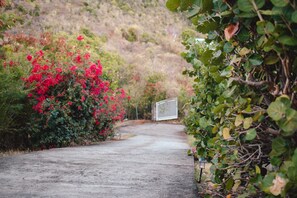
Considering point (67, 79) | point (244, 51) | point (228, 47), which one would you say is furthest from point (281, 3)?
point (67, 79)

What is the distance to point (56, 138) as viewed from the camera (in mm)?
9242

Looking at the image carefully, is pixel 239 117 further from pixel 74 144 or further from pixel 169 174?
pixel 74 144

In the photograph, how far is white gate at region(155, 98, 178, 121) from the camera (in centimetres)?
2600

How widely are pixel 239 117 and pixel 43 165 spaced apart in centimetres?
393

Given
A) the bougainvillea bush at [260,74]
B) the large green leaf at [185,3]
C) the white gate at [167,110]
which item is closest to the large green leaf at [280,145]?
the bougainvillea bush at [260,74]

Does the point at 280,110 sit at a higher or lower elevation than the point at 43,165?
higher

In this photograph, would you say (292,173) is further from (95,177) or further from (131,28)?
(131,28)

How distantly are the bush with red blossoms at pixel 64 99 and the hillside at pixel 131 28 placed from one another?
12831 mm

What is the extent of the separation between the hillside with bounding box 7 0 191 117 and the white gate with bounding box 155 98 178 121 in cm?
82

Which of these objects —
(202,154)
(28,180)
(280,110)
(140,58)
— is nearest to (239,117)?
(280,110)

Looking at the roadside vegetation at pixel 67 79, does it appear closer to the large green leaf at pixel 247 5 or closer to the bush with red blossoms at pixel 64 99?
the bush with red blossoms at pixel 64 99

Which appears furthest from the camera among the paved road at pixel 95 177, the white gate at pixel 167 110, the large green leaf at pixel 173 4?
the white gate at pixel 167 110

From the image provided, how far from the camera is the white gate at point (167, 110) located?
85.3 feet

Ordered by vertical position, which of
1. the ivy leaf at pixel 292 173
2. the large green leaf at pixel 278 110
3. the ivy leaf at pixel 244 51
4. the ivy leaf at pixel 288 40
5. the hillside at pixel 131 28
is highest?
the hillside at pixel 131 28
